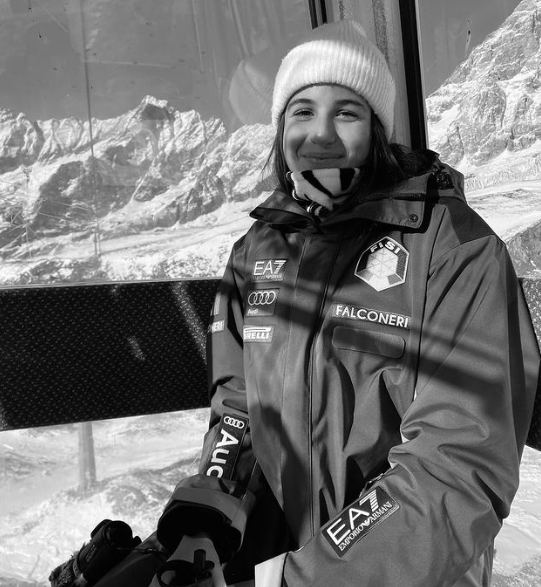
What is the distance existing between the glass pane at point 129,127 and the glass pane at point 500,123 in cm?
65

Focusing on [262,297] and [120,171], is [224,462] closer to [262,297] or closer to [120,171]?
[262,297]

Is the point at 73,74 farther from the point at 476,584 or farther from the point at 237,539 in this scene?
the point at 476,584

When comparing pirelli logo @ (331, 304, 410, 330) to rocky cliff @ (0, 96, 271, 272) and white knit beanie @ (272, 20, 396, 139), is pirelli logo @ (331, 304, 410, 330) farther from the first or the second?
rocky cliff @ (0, 96, 271, 272)

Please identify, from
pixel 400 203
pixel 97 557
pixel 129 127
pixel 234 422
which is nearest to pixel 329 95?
pixel 400 203

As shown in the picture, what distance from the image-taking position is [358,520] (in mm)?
967

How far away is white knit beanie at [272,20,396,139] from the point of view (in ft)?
4.38

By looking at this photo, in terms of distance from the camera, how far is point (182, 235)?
244 cm

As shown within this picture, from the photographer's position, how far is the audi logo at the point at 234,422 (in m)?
1.38

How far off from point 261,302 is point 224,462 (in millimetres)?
370

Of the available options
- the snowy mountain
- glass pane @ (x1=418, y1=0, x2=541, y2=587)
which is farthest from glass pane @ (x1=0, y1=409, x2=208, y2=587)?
glass pane @ (x1=418, y1=0, x2=541, y2=587)

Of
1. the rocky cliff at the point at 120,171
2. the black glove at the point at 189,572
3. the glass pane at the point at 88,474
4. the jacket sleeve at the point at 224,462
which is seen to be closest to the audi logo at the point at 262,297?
the jacket sleeve at the point at 224,462

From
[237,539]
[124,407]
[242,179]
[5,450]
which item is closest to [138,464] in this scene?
[5,450]

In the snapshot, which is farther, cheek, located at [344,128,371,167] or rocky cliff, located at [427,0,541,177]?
rocky cliff, located at [427,0,541,177]

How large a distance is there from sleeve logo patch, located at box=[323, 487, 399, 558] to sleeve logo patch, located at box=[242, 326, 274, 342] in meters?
0.43
